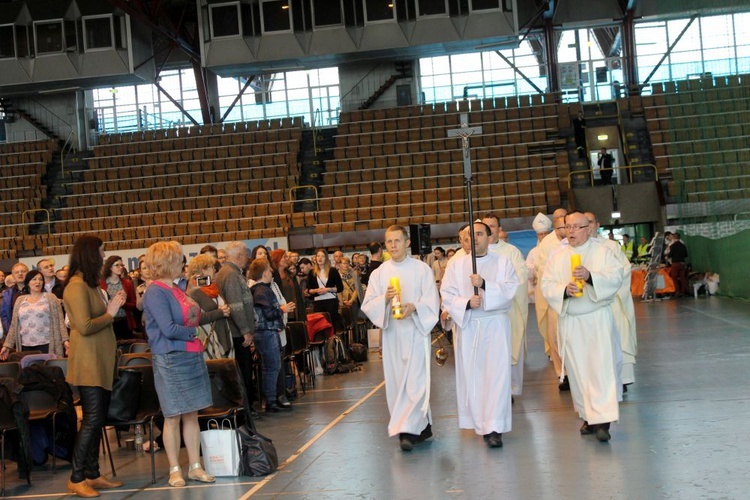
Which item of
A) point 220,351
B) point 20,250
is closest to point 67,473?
point 220,351

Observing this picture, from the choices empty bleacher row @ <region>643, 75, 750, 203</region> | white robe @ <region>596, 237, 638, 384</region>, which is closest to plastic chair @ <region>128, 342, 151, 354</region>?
white robe @ <region>596, 237, 638, 384</region>

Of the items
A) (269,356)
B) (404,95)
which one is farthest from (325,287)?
(404,95)

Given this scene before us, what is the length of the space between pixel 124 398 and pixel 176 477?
2.49 feet

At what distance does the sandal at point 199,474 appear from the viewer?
636 cm

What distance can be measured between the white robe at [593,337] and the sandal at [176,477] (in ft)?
9.44

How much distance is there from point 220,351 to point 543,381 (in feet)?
12.1

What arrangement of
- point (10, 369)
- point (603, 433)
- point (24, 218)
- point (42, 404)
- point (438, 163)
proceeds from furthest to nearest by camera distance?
point (24, 218)
point (438, 163)
point (10, 369)
point (42, 404)
point (603, 433)

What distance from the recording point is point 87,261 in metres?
6.25

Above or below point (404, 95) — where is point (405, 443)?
below

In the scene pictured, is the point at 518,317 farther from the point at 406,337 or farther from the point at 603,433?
the point at 603,433

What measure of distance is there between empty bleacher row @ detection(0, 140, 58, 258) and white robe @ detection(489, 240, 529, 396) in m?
18.5

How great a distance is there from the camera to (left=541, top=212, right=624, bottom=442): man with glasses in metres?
6.71

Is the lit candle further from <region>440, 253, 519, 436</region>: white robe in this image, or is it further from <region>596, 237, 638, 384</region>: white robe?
<region>596, 237, 638, 384</region>: white robe

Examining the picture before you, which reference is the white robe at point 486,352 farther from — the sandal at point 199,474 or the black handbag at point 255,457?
the sandal at point 199,474
